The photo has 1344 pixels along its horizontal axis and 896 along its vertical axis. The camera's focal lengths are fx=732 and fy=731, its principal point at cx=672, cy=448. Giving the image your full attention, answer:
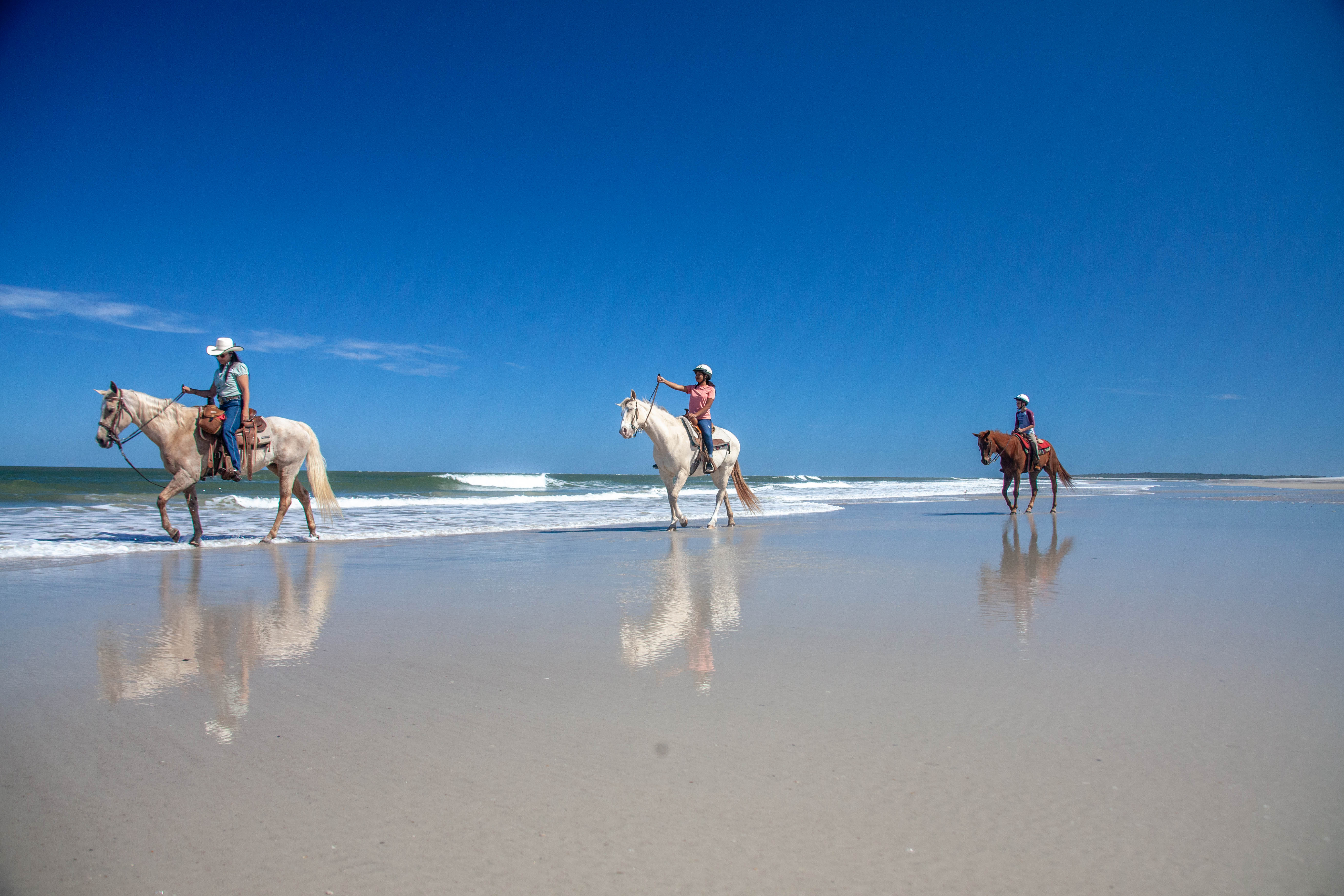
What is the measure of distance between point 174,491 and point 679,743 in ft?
31.1

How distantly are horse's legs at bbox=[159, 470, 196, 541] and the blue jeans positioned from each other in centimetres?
59

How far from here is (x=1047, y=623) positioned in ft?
13.2

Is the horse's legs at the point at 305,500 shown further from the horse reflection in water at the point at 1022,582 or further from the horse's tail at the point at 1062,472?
the horse's tail at the point at 1062,472

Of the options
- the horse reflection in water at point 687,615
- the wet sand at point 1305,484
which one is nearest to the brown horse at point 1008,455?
the horse reflection in water at point 687,615

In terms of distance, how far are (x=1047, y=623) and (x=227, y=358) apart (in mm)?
9745

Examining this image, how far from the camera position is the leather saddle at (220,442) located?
Answer: 9320mm

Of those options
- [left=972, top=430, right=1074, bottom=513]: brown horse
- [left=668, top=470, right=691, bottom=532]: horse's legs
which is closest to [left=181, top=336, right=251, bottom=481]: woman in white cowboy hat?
[left=668, top=470, right=691, bottom=532]: horse's legs

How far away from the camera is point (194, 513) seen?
9.24 metres

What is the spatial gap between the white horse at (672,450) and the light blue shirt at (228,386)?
5.02 metres

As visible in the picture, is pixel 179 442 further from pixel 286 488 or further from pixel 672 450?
pixel 672 450

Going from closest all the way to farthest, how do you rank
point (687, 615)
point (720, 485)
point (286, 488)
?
point (687, 615) < point (286, 488) < point (720, 485)

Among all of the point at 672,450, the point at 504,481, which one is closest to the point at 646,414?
the point at 672,450

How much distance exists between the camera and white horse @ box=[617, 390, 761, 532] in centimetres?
1093

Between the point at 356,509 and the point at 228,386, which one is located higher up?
the point at 228,386
